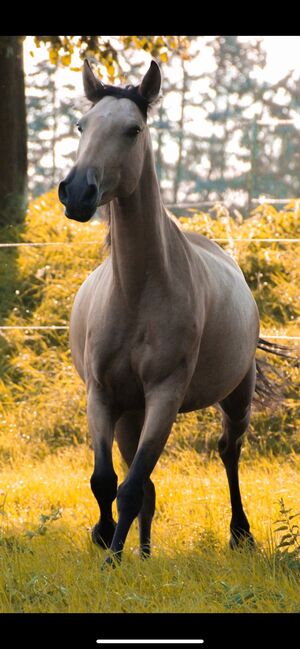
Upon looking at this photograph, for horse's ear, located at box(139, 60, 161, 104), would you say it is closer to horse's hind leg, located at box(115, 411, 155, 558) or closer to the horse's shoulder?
the horse's shoulder

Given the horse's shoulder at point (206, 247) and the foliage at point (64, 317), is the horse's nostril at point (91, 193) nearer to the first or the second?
the horse's shoulder at point (206, 247)

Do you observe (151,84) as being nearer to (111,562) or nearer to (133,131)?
(133,131)

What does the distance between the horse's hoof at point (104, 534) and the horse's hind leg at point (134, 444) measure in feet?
1.55

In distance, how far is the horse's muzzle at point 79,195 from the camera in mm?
4207

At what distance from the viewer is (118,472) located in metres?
7.91

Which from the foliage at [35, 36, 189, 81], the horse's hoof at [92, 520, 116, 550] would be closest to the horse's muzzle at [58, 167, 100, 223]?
the horse's hoof at [92, 520, 116, 550]

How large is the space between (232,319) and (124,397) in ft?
3.44

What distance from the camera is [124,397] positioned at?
5102mm

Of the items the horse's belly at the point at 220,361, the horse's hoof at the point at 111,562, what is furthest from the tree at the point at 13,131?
the horse's hoof at the point at 111,562

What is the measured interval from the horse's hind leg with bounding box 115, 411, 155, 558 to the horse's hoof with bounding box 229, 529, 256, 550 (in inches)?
18.4

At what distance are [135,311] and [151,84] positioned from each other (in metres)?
1.07

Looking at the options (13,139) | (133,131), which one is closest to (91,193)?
(133,131)

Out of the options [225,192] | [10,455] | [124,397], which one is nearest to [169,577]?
[124,397]

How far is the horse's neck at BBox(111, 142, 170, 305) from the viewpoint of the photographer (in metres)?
4.97
